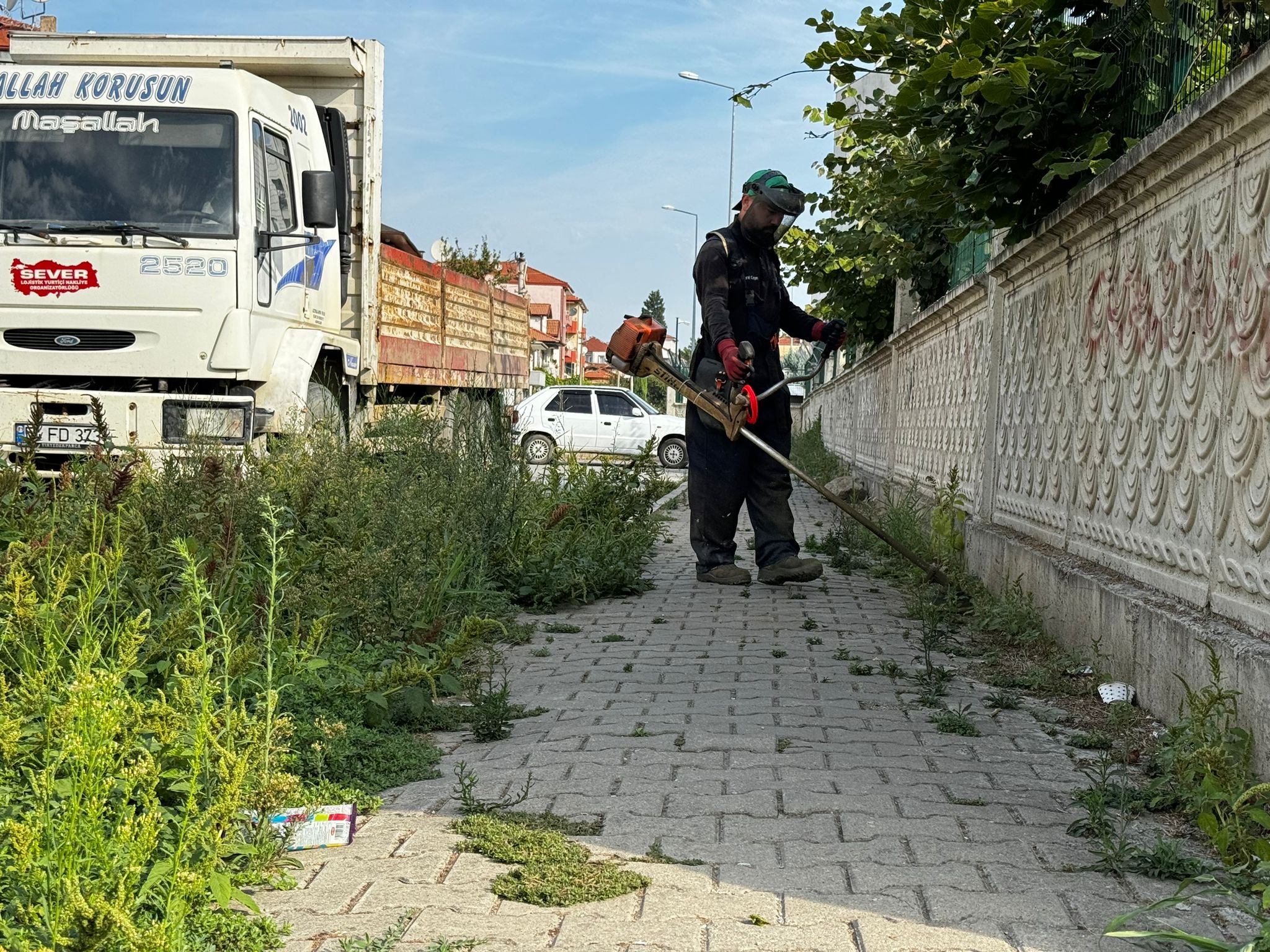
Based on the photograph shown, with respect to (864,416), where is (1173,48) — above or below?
above

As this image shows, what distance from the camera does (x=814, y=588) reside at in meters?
8.49

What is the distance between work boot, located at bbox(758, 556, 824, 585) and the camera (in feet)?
27.6

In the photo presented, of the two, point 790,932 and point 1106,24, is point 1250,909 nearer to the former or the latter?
point 790,932

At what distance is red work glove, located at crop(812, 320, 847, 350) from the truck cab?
3.55 metres

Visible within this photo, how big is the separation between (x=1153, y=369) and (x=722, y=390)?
3.52 meters

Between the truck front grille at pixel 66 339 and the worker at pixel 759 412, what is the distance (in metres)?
3.97

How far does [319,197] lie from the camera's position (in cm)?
973

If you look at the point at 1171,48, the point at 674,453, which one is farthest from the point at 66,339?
the point at 674,453

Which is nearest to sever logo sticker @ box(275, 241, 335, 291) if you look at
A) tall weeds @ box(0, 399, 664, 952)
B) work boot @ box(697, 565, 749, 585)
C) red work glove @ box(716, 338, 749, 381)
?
tall weeds @ box(0, 399, 664, 952)

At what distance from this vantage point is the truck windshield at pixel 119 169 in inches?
357

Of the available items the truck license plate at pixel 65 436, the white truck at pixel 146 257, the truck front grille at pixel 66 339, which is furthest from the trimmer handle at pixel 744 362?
the truck license plate at pixel 65 436

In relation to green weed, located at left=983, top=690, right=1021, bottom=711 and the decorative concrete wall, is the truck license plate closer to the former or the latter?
the decorative concrete wall

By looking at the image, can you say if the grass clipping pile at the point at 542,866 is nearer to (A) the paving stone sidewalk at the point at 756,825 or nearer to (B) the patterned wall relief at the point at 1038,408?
(A) the paving stone sidewalk at the point at 756,825

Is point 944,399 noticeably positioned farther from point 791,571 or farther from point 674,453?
point 674,453
